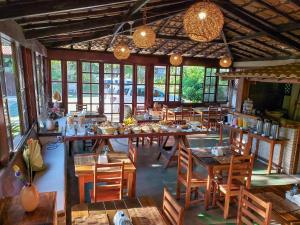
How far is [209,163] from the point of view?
4.16 metres

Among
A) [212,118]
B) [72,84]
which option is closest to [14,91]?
[72,84]

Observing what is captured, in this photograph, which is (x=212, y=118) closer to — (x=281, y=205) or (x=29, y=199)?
(x=281, y=205)

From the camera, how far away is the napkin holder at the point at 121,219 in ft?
7.63

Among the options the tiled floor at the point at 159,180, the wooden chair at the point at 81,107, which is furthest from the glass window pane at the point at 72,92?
the tiled floor at the point at 159,180

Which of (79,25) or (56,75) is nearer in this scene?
(79,25)

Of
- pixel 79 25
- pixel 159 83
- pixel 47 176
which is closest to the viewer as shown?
pixel 47 176

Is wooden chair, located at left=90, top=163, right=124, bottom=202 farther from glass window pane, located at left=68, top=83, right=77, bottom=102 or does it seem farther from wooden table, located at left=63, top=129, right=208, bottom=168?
glass window pane, located at left=68, top=83, right=77, bottom=102

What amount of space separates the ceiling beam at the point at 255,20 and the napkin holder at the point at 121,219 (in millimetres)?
5026

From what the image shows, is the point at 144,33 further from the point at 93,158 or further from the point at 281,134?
the point at 281,134

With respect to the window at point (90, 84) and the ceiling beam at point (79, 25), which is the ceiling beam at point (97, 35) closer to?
the ceiling beam at point (79, 25)

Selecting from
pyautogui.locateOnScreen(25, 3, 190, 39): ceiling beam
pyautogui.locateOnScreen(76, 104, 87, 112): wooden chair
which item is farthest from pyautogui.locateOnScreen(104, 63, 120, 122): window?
pyautogui.locateOnScreen(25, 3, 190, 39): ceiling beam

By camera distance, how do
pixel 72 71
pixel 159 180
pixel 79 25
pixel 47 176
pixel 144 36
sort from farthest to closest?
pixel 72 71
pixel 159 180
pixel 79 25
pixel 144 36
pixel 47 176

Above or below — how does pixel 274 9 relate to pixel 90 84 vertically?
above

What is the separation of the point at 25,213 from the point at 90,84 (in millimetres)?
7804
